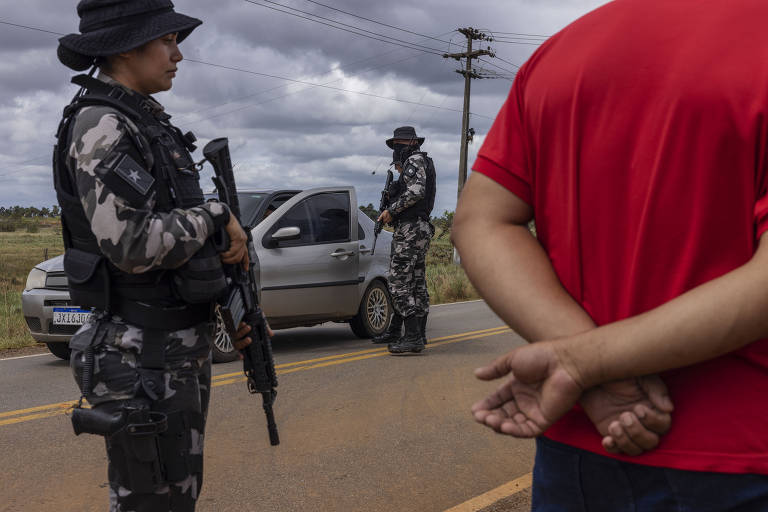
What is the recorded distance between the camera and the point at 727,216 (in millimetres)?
1133

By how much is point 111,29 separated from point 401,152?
6.21m

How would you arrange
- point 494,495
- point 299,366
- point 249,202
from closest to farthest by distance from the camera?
1. point 494,495
2. point 299,366
3. point 249,202

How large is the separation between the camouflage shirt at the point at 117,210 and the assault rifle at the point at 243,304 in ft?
0.84

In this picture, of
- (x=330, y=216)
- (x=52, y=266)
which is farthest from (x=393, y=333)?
(x=52, y=266)

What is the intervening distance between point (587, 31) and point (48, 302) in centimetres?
723

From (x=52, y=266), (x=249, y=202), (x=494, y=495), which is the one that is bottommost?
(x=494, y=495)

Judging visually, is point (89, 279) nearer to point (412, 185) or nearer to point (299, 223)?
point (412, 185)

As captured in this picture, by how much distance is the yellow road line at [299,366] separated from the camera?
19.2 feet

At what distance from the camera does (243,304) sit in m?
2.78

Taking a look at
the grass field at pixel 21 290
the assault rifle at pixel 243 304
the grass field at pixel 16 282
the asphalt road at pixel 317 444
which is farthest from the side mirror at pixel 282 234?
the assault rifle at pixel 243 304

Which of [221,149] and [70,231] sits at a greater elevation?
[221,149]

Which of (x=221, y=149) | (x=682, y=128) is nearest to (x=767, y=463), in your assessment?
(x=682, y=128)

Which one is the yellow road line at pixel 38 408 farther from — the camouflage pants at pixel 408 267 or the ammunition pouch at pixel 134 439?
the ammunition pouch at pixel 134 439

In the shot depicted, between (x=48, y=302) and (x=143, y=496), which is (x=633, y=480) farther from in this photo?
(x=48, y=302)
